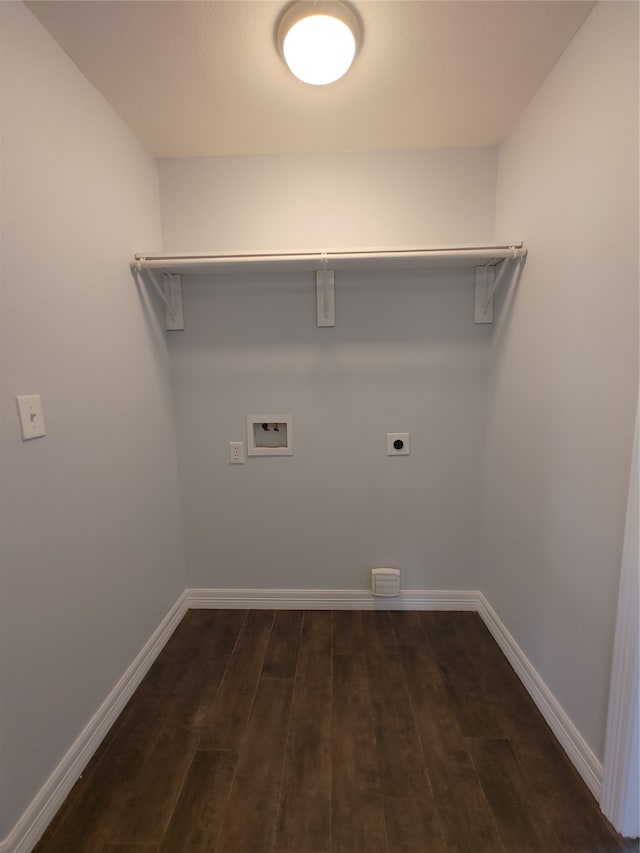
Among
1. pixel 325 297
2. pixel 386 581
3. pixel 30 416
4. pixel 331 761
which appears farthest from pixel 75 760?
pixel 325 297

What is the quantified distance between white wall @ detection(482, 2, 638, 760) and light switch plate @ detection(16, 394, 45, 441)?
171 cm

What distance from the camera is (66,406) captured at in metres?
1.17

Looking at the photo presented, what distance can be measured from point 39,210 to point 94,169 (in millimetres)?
389

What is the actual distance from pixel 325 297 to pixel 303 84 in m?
0.78

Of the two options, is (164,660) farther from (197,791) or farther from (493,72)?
(493,72)

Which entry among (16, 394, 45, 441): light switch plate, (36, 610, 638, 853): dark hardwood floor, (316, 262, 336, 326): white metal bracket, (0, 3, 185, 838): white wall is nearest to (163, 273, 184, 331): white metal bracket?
(0, 3, 185, 838): white wall

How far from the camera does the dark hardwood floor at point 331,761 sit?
1.01 metres

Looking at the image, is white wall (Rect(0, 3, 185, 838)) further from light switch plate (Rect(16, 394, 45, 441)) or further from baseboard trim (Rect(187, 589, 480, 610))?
baseboard trim (Rect(187, 589, 480, 610))

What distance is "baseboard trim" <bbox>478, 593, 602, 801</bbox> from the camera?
1.11 m

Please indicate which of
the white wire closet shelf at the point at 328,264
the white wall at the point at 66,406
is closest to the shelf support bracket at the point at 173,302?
the white wire closet shelf at the point at 328,264

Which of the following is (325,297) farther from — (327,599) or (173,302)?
(327,599)

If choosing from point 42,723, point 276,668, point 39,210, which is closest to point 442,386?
point 276,668

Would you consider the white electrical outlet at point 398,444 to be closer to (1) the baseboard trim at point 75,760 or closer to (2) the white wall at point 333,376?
(2) the white wall at point 333,376

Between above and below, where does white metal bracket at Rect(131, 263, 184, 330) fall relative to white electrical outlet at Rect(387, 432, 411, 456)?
above
